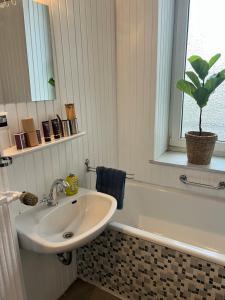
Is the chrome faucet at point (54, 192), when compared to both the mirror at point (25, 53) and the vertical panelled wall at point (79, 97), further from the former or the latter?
the mirror at point (25, 53)

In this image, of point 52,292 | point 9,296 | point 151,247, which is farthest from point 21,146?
point 52,292

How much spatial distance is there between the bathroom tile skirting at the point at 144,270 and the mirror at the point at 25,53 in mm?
952

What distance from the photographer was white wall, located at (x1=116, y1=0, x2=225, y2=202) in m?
1.91

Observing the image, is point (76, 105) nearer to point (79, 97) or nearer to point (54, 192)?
point (79, 97)

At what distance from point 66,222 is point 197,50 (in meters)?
1.73

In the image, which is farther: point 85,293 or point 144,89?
point 144,89

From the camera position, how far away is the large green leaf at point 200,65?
5.88ft

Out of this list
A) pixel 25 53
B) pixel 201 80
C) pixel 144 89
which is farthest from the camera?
pixel 144 89

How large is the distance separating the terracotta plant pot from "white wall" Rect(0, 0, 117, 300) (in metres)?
0.69

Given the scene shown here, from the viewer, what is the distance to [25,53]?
50.3 inches

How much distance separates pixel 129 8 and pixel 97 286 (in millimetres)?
2097

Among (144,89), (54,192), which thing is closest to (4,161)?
(54,192)

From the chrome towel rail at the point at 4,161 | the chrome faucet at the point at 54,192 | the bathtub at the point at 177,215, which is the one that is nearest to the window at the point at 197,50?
the bathtub at the point at 177,215

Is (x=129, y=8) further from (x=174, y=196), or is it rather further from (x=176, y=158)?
(x=174, y=196)
